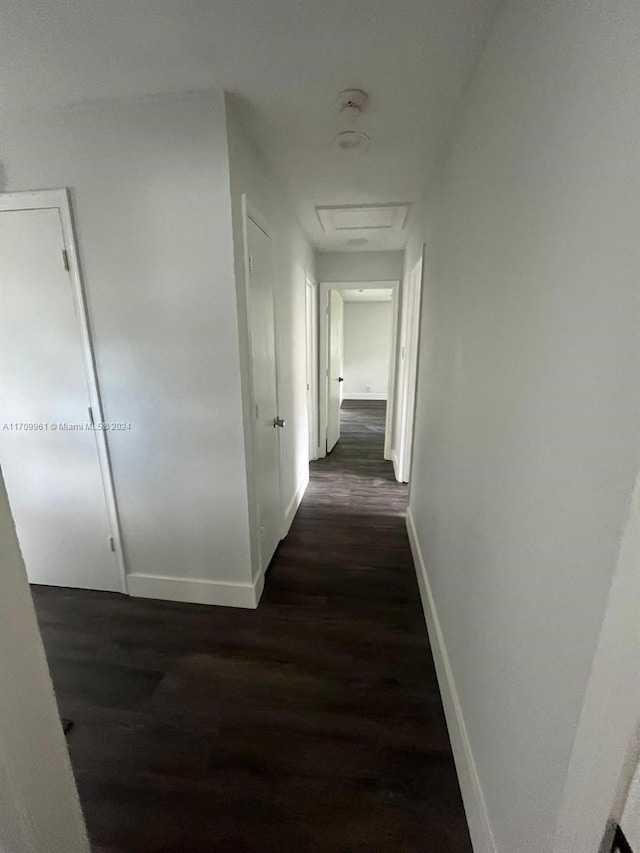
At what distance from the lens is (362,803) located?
120cm

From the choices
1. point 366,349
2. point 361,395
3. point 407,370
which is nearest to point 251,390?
point 407,370

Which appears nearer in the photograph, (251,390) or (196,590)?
(251,390)

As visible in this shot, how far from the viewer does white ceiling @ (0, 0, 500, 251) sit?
110cm

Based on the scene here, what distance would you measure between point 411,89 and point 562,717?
6.79 feet

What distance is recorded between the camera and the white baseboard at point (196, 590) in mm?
2041

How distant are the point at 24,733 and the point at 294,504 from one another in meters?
2.55

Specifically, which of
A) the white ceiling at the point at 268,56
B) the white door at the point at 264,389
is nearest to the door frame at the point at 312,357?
the white door at the point at 264,389

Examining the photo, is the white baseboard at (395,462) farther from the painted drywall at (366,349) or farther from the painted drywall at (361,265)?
the painted drywall at (366,349)

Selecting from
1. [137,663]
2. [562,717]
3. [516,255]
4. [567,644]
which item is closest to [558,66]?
[516,255]

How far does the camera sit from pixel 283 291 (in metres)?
2.65

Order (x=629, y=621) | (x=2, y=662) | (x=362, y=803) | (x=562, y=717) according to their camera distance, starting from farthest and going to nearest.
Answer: (x=362, y=803)
(x=562, y=717)
(x=2, y=662)
(x=629, y=621)

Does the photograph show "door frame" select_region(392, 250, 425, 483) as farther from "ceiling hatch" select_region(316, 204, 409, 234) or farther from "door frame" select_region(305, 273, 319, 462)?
"door frame" select_region(305, 273, 319, 462)

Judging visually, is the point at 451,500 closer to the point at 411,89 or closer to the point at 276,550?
the point at 276,550

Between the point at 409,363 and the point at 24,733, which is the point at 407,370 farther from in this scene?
the point at 24,733
